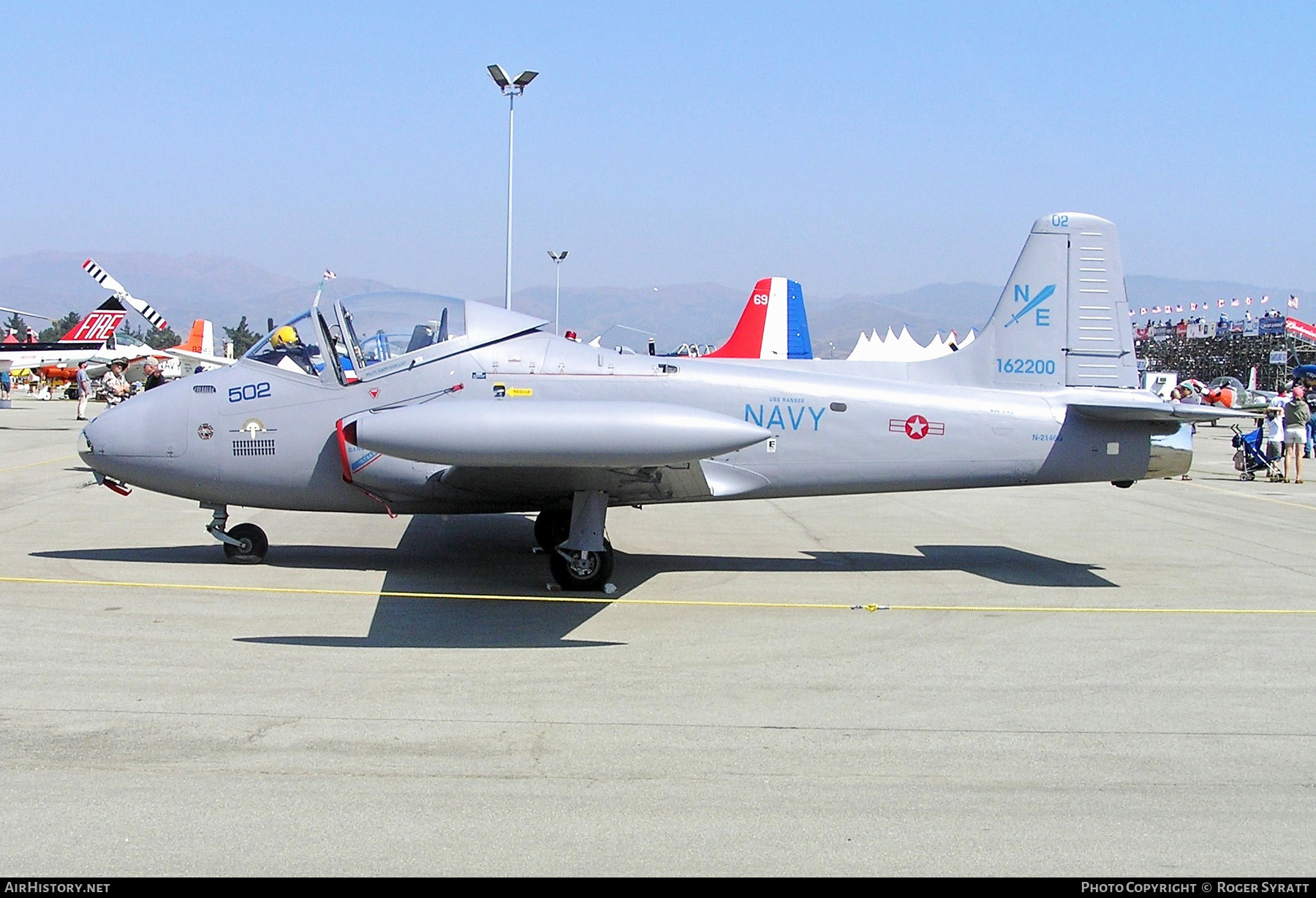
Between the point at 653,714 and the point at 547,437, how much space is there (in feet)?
7.95

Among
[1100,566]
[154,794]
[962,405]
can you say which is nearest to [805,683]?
[154,794]

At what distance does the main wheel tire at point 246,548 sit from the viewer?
999cm

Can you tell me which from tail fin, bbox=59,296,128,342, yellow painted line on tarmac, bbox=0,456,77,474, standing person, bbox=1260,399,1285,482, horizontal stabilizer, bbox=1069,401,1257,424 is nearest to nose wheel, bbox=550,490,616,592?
horizontal stabilizer, bbox=1069,401,1257,424

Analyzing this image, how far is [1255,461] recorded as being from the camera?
2155 cm

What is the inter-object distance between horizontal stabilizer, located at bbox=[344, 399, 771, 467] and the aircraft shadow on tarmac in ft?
3.96

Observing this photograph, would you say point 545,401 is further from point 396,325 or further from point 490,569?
point 490,569

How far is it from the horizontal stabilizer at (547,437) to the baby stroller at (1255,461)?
688 inches

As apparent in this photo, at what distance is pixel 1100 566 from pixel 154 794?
918cm

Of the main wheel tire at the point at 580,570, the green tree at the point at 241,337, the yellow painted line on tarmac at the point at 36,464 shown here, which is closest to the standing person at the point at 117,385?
the yellow painted line on tarmac at the point at 36,464

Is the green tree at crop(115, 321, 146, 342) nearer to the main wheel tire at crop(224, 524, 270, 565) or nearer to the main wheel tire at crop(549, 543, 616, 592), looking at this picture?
the main wheel tire at crop(224, 524, 270, 565)

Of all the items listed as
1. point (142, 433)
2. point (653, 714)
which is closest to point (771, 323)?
point (142, 433)
